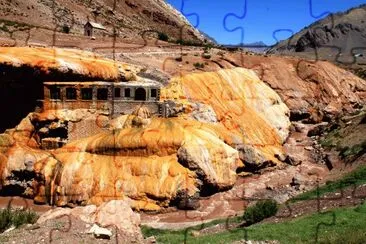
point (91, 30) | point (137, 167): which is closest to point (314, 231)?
point (137, 167)

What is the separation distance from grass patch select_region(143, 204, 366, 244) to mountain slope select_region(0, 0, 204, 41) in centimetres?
3586

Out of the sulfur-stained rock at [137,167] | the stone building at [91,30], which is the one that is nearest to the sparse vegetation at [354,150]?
the sulfur-stained rock at [137,167]

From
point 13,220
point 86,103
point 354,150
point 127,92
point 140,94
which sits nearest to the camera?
point 13,220

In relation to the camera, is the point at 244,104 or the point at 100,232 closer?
the point at 100,232

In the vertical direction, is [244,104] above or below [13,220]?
above

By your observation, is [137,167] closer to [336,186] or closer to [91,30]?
[336,186]

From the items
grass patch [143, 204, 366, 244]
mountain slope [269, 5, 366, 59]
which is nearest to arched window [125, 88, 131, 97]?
grass patch [143, 204, 366, 244]

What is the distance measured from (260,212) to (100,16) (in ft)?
188

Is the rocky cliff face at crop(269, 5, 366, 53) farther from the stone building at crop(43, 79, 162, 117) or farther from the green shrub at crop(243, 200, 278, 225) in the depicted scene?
the green shrub at crop(243, 200, 278, 225)

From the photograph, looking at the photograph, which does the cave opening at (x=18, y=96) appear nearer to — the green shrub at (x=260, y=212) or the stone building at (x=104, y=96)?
the stone building at (x=104, y=96)

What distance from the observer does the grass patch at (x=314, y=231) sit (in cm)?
1501

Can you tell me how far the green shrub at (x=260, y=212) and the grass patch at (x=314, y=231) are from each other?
129 inches

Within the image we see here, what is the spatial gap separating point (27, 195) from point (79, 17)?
4013 cm

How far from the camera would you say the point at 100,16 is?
7388cm
